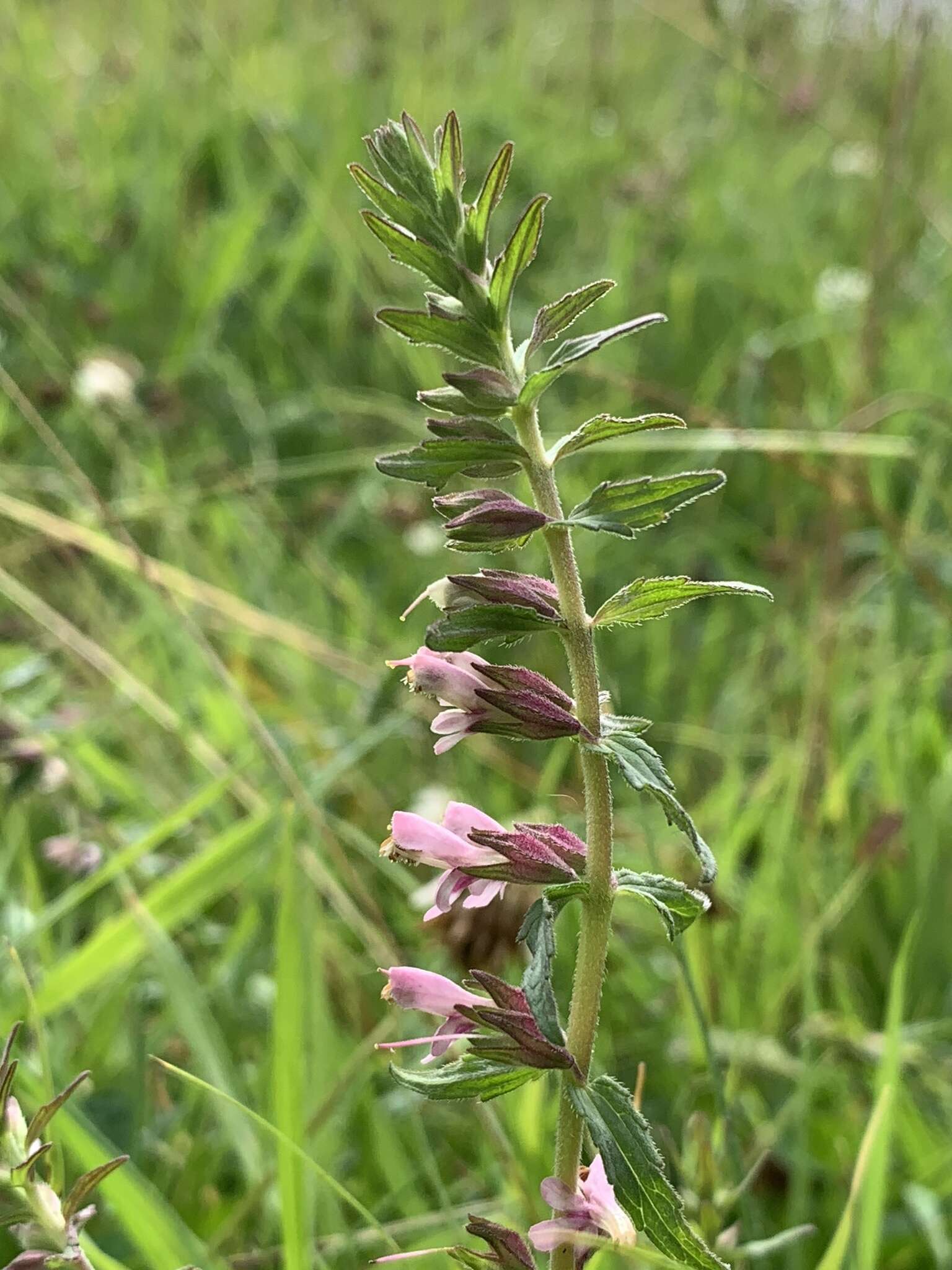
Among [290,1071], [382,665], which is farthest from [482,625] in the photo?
[382,665]

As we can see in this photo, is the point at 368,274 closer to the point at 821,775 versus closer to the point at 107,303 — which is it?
the point at 107,303

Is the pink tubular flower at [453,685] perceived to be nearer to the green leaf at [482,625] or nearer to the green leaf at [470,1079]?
the green leaf at [482,625]

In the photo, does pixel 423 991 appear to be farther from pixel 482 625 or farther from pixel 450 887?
pixel 482 625

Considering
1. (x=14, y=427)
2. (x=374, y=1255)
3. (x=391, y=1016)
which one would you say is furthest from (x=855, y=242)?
(x=374, y=1255)

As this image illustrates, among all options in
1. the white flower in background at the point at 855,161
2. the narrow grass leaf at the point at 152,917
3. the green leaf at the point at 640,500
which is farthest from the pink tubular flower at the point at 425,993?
the white flower in background at the point at 855,161

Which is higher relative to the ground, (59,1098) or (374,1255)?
(59,1098)

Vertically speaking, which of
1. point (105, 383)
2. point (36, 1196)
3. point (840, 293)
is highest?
point (840, 293)
